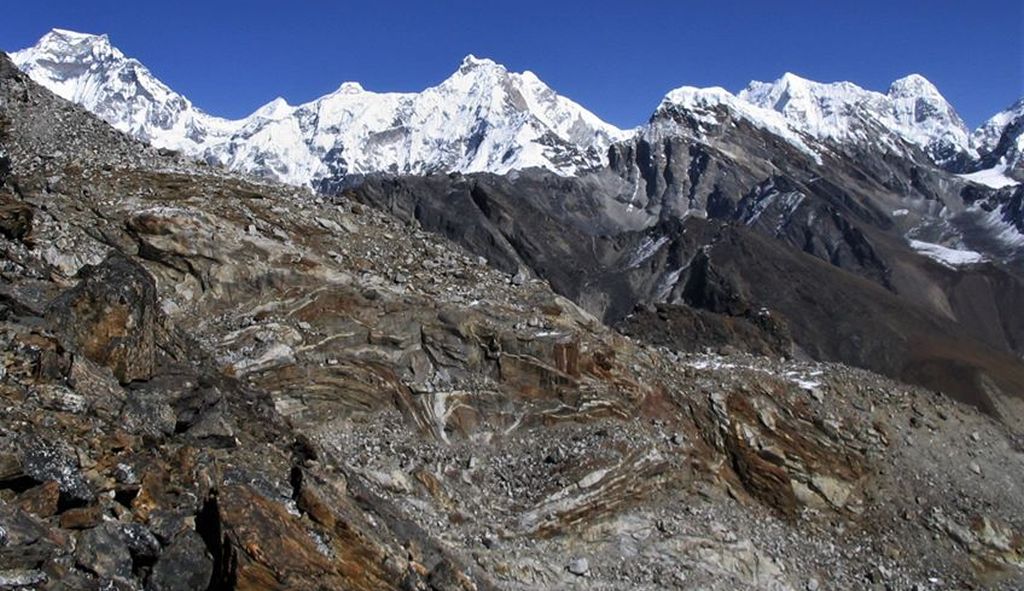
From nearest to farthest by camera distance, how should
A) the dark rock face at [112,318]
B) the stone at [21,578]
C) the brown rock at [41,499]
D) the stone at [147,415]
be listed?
the stone at [21,578] → the brown rock at [41,499] → the stone at [147,415] → the dark rock face at [112,318]

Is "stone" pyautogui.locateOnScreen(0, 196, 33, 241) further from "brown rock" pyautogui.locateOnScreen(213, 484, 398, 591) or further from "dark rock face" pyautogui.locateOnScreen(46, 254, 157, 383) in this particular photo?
"brown rock" pyautogui.locateOnScreen(213, 484, 398, 591)

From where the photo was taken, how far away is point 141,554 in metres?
11.6

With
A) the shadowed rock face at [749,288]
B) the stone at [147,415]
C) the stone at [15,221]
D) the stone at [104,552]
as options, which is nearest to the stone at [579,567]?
the stone at [147,415]

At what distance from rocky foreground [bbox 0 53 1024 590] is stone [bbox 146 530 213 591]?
0.03 metres

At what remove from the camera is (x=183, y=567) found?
461 inches

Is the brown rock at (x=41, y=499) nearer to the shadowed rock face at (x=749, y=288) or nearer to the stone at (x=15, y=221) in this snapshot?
the stone at (x=15, y=221)

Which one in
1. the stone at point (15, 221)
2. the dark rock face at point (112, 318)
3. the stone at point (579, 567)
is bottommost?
the stone at point (579, 567)

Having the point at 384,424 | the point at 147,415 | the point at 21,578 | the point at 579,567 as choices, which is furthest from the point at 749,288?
the point at 21,578

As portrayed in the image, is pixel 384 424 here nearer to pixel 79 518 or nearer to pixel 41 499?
pixel 79 518

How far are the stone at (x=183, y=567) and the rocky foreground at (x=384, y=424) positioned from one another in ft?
0.09

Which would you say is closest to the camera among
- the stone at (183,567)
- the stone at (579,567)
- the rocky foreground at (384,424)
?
the stone at (183,567)

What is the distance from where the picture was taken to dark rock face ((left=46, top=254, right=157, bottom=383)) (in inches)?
596

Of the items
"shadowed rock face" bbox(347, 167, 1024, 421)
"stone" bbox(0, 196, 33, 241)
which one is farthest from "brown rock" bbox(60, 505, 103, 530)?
"shadowed rock face" bbox(347, 167, 1024, 421)

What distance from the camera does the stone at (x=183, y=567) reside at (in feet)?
37.8
